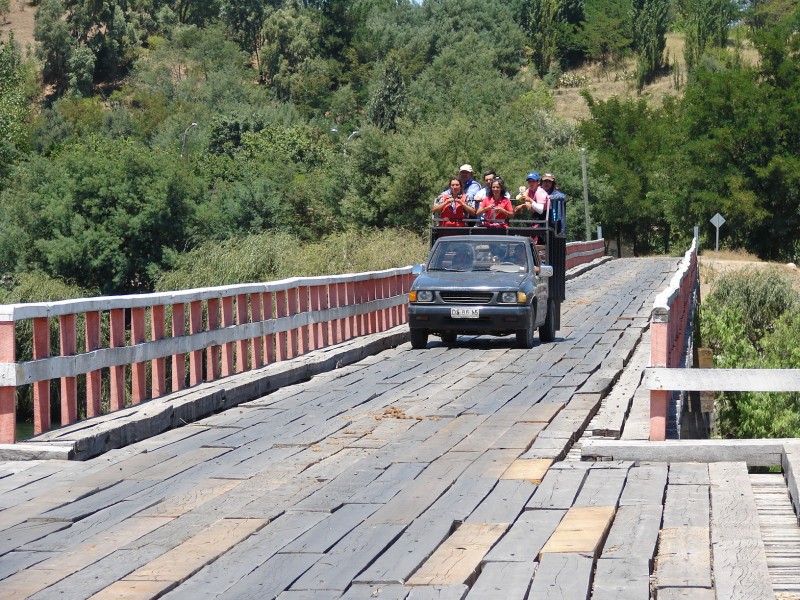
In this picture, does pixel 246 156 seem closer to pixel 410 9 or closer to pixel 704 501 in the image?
pixel 410 9

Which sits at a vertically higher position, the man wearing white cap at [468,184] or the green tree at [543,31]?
the green tree at [543,31]

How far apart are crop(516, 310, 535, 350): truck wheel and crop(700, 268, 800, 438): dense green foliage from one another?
42.8 feet

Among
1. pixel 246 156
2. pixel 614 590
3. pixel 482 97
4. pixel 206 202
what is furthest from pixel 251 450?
pixel 482 97

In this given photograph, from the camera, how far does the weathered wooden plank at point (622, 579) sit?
5758 millimetres

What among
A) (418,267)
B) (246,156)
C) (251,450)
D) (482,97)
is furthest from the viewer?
(482,97)

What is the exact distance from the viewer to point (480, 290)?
19.1 metres

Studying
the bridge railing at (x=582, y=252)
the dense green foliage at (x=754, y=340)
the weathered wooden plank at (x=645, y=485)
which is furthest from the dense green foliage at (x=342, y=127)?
the weathered wooden plank at (x=645, y=485)

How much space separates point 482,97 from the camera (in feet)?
385

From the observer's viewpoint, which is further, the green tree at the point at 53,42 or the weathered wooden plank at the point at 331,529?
the green tree at the point at 53,42

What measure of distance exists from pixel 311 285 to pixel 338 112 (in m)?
120

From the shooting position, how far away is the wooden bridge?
610cm

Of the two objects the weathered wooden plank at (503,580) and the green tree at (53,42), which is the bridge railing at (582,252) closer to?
the weathered wooden plank at (503,580)

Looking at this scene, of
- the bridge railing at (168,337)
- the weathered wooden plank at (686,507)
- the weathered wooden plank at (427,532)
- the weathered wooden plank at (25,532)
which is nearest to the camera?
the weathered wooden plank at (427,532)

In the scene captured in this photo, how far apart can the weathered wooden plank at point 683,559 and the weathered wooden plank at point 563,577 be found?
1.05ft
